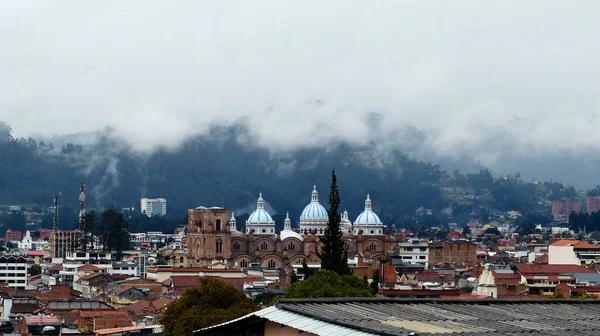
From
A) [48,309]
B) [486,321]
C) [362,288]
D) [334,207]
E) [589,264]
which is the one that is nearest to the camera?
[486,321]

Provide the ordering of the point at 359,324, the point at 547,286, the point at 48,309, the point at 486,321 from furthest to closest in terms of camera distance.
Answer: the point at 547,286
the point at 48,309
the point at 486,321
the point at 359,324

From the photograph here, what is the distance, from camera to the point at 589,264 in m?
107

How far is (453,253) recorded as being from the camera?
447 feet

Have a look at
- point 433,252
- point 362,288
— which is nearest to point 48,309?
point 362,288

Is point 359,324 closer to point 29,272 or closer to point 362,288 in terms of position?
point 362,288

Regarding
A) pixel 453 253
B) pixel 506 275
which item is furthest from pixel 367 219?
pixel 506 275

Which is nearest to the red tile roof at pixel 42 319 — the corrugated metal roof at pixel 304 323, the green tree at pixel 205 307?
the green tree at pixel 205 307

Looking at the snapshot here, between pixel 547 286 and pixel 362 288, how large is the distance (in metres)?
46.2

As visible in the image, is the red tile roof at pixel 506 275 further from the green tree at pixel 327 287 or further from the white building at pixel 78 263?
the green tree at pixel 327 287

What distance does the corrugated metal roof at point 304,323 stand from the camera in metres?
13.7

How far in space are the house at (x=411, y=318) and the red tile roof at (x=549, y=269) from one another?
70.2m

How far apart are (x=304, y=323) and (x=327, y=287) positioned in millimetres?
23692

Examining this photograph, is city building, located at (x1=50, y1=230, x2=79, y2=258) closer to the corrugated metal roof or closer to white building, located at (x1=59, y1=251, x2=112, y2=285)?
white building, located at (x1=59, y1=251, x2=112, y2=285)

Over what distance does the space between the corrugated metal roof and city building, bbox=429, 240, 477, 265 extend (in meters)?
120
